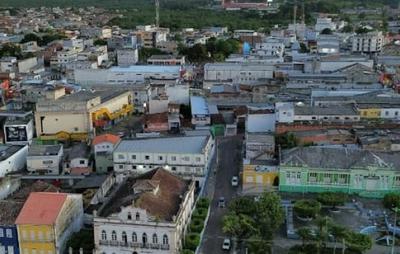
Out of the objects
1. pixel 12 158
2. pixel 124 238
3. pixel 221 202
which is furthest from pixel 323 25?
pixel 124 238

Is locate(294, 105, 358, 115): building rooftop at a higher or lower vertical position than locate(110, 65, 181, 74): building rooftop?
lower

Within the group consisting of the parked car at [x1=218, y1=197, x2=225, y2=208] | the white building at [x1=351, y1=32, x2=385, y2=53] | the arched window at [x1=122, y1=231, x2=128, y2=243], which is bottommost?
the parked car at [x1=218, y1=197, x2=225, y2=208]

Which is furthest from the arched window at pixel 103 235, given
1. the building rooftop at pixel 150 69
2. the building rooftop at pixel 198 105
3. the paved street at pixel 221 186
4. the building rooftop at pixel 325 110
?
the building rooftop at pixel 150 69

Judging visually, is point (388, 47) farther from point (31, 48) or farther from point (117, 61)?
point (31, 48)

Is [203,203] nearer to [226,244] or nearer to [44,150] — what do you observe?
[226,244]

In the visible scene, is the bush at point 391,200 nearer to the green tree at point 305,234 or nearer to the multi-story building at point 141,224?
the green tree at point 305,234

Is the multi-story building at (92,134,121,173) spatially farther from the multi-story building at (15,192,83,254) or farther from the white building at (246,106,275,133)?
the white building at (246,106,275,133)

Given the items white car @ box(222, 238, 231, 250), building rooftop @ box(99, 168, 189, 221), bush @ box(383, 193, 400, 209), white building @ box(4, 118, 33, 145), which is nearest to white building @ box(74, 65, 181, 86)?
white building @ box(4, 118, 33, 145)
